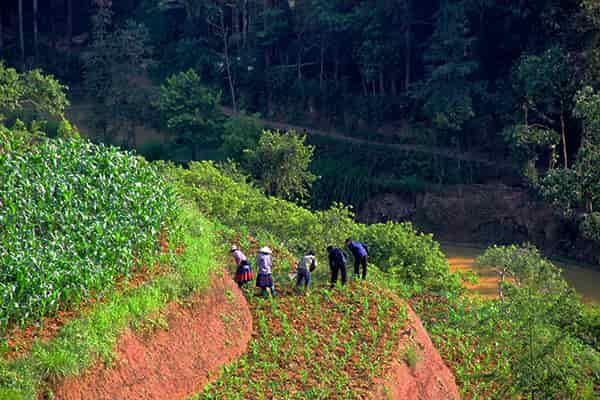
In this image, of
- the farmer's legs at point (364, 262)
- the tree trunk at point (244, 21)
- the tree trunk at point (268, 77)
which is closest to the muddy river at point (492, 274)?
the farmer's legs at point (364, 262)

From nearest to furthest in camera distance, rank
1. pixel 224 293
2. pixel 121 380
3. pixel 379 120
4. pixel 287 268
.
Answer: pixel 121 380, pixel 224 293, pixel 287 268, pixel 379 120

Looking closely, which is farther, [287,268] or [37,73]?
[37,73]

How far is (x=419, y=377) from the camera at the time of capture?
1858 centimetres

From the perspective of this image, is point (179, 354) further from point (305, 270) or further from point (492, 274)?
point (492, 274)

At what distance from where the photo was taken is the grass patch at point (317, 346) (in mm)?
16188

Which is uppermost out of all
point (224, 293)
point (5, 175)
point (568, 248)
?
point (5, 175)

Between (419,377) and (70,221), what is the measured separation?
8318mm

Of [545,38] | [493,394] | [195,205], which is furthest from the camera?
[545,38]

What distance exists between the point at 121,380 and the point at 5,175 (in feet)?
20.9

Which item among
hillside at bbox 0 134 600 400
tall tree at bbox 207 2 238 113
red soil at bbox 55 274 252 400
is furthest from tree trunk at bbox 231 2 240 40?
red soil at bbox 55 274 252 400

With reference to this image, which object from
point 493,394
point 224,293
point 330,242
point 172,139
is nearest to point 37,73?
point 172,139

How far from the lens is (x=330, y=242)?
26.2m

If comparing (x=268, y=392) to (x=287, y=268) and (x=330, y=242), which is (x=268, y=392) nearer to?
(x=287, y=268)

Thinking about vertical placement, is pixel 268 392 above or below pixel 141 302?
below
